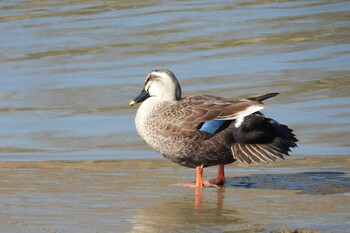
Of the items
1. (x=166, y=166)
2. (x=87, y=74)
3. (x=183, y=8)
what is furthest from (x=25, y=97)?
(x=183, y=8)

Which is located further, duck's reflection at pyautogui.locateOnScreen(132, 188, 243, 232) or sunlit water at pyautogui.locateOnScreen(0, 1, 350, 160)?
sunlit water at pyautogui.locateOnScreen(0, 1, 350, 160)

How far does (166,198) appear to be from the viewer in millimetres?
6684

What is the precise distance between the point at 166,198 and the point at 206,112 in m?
0.77

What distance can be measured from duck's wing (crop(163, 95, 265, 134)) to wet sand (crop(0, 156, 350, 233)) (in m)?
0.45

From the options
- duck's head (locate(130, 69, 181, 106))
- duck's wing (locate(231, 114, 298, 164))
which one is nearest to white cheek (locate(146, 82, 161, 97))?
duck's head (locate(130, 69, 181, 106))

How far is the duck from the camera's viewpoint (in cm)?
702

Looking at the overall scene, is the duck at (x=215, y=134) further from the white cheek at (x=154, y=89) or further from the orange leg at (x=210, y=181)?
the white cheek at (x=154, y=89)

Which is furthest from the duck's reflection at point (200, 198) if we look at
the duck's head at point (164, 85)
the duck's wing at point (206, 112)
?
the duck's head at point (164, 85)

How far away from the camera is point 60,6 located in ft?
51.3

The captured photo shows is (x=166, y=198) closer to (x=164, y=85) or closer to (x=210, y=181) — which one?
(x=210, y=181)

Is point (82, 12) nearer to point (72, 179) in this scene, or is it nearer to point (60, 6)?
point (60, 6)

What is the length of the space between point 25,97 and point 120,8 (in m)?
5.13

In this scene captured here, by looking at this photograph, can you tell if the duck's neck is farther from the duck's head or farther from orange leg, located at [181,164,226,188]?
orange leg, located at [181,164,226,188]

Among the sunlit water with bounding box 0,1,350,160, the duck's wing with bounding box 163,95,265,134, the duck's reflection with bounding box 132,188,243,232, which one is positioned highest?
the duck's wing with bounding box 163,95,265,134
